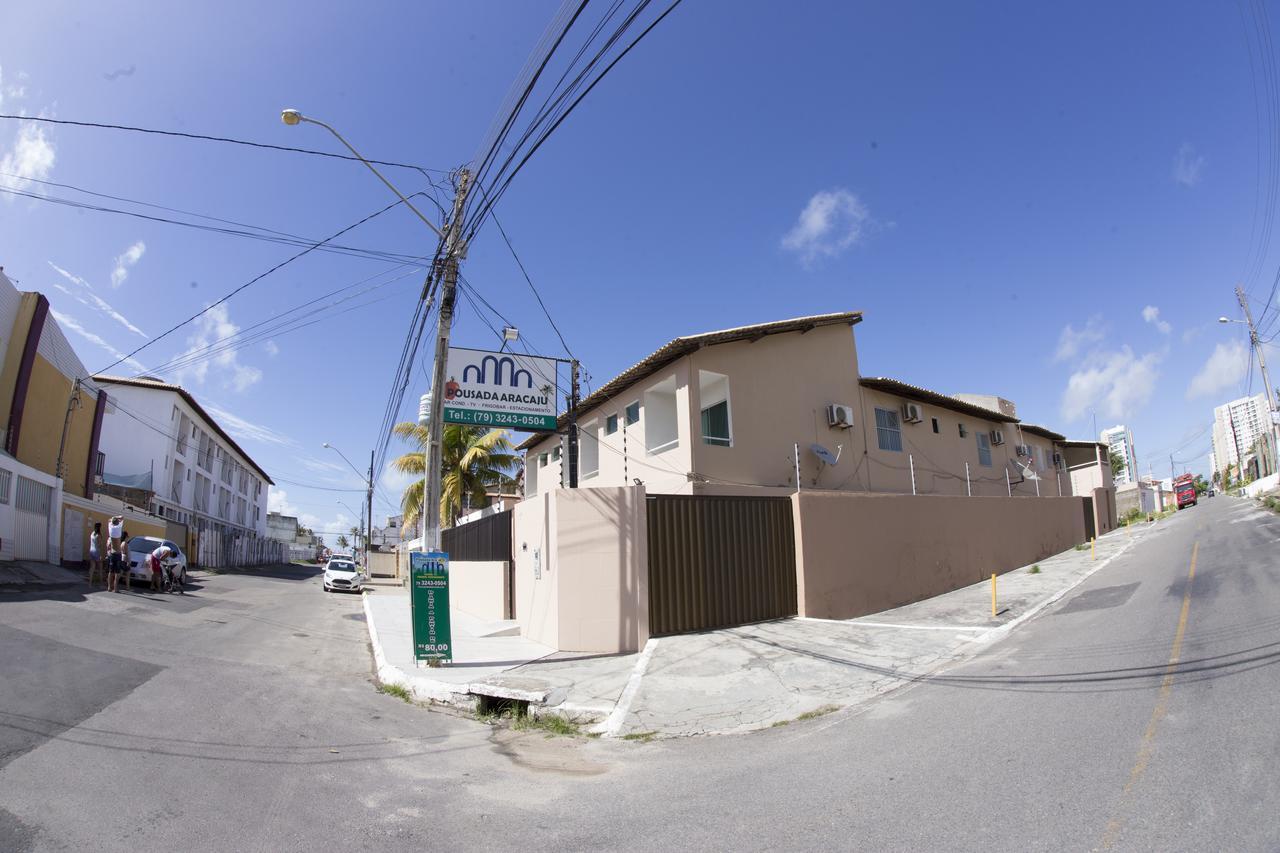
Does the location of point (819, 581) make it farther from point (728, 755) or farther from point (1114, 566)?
point (1114, 566)

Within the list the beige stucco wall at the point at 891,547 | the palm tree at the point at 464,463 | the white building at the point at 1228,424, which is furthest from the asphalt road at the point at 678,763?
the white building at the point at 1228,424

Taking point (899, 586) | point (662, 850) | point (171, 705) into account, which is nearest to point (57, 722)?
point (171, 705)

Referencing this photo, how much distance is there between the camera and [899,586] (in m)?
14.2

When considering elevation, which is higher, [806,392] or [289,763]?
[806,392]

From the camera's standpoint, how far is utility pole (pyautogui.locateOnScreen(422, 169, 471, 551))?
11.0m

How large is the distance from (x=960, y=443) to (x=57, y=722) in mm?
22410

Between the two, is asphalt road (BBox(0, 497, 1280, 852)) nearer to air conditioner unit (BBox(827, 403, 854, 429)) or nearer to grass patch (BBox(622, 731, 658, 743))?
grass patch (BBox(622, 731, 658, 743))

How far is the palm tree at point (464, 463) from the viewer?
25172 mm

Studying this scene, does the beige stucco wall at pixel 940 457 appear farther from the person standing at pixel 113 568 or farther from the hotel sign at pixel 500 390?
the person standing at pixel 113 568

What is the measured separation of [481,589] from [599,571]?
7656mm

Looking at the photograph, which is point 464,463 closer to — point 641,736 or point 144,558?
point 144,558

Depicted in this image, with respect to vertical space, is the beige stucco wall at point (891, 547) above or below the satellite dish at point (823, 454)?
below

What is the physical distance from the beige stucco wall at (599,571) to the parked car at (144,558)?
13.8 meters

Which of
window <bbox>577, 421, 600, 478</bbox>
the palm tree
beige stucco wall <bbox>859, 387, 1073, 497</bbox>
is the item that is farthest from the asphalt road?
the palm tree
